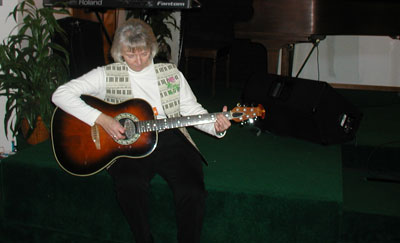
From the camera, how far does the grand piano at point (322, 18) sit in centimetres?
304

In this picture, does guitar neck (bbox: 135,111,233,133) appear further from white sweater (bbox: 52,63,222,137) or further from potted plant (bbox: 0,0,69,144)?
potted plant (bbox: 0,0,69,144)

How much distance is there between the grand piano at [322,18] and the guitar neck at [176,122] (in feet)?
4.70

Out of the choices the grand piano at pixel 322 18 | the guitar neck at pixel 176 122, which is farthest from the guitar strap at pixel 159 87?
the grand piano at pixel 322 18

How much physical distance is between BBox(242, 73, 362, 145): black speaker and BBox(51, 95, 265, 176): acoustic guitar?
2.56ft

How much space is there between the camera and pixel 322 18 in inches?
120

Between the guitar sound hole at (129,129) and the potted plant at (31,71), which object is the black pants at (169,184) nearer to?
the guitar sound hole at (129,129)

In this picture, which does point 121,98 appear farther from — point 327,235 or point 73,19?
point 73,19

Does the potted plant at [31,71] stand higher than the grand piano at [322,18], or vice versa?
the grand piano at [322,18]

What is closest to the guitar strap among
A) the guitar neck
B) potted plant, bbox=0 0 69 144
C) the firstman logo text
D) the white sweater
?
the white sweater

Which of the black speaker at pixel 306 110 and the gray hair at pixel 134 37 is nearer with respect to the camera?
the gray hair at pixel 134 37

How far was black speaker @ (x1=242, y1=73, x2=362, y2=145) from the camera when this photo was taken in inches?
102

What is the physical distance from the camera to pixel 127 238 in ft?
7.09

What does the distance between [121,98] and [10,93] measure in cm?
112

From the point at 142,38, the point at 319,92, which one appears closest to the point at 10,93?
the point at 142,38
